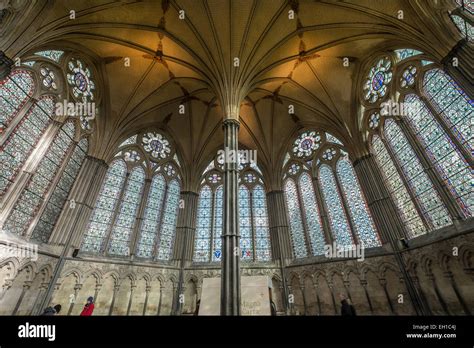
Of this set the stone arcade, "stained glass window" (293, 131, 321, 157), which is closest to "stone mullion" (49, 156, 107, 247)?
the stone arcade

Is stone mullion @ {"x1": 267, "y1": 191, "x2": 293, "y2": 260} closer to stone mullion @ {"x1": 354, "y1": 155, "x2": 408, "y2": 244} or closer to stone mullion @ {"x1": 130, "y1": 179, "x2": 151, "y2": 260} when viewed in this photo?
stone mullion @ {"x1": 354, "y1": 155, "x2": 408, "y2": 244}

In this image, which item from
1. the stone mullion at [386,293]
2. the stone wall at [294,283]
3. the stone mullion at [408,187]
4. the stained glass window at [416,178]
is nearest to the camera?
the stone wall at [294,283]

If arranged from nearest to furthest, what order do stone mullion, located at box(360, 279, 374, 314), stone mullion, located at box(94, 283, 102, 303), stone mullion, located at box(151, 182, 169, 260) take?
stone mullion, located at box(360, 279, 374, 314), stone mullion, located at box(94, 283, 102, 303), stone mullion, located at box(151, 182, 169, 260)

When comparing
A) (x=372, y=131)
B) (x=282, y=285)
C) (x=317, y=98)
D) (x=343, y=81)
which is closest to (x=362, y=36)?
(x=343, y=81)

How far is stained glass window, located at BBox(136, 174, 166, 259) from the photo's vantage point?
13255 mm

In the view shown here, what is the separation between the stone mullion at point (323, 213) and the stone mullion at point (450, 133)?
21.7 feet

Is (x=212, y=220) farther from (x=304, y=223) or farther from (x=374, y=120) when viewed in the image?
(x=374, y=120)

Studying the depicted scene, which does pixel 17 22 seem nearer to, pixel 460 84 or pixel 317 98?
pixel 317 98

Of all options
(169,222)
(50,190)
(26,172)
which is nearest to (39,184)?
(50,190)

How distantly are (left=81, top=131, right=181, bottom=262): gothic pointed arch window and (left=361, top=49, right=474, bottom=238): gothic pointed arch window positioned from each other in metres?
13.1

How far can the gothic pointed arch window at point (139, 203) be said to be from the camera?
12445mm

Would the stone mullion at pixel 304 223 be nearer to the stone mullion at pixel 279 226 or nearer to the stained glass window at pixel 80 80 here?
the stone mullion at pixel 279 226

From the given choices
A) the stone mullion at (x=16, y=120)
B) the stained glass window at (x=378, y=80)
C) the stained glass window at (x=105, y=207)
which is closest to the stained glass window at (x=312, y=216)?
the stained glass window at (x=378, y=80)

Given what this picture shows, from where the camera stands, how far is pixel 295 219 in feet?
48.3
